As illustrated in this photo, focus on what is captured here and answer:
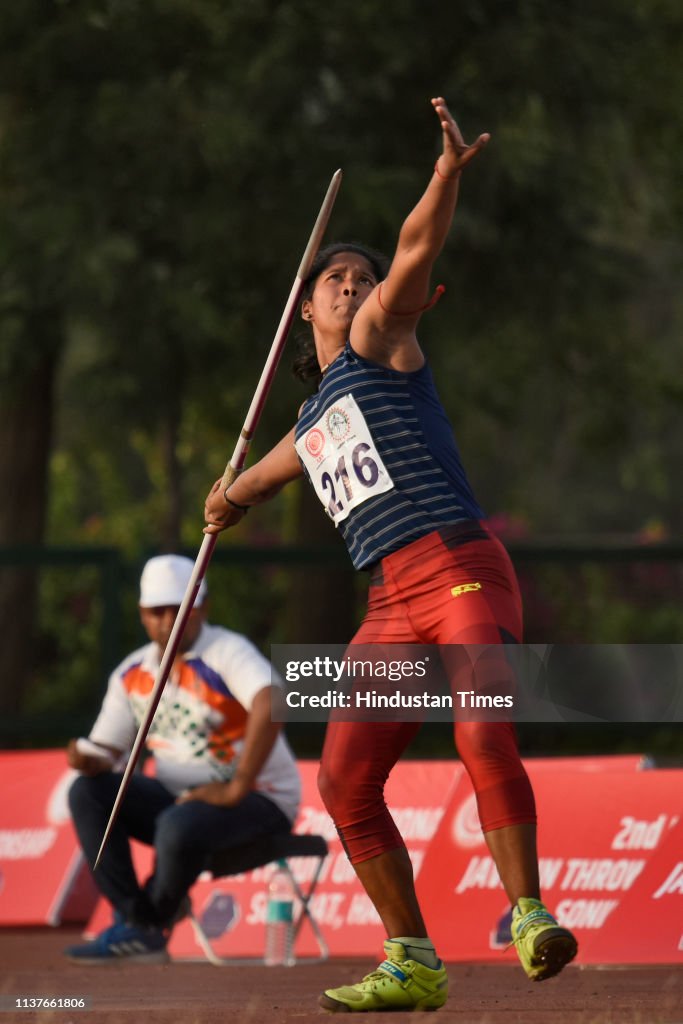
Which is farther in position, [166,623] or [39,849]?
[39,849]

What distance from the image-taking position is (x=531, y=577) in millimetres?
14852

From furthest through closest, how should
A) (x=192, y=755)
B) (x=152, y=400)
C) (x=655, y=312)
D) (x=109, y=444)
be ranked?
(x=655, y=312) → (x=109, y=444) → (x=152, y=400) → (x=192, y=755)

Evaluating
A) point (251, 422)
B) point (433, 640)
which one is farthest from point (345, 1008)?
point (251, 422)

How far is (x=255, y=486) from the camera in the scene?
6.18 m

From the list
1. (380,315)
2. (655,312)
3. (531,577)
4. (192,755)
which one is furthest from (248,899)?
(655,312)

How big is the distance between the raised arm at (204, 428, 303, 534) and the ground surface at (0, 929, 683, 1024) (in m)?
1.55

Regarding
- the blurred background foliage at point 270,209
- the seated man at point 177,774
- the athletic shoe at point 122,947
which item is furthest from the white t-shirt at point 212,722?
the blurred background foliage at point 270,209

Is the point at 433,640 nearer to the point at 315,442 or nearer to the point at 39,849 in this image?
the point at 315,442

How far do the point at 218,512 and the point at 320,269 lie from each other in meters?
0.90

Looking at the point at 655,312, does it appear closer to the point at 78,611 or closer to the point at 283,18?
the point at 78,611

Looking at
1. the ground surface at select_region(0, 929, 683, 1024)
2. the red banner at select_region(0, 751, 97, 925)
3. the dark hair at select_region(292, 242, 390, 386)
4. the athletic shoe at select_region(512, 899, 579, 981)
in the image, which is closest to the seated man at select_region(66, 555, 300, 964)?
the ground surface at select_region(0, 929, 683, 1024)

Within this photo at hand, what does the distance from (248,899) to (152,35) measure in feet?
21.8

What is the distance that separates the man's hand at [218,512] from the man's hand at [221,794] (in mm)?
2009

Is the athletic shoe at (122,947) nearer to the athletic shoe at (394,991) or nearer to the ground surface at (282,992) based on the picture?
the ground surface at (282,992)
